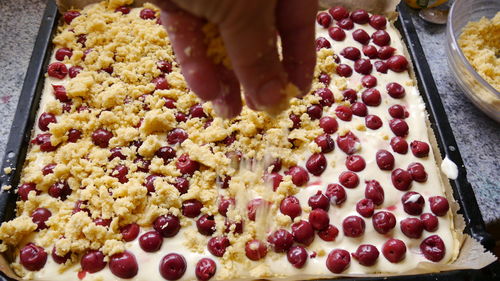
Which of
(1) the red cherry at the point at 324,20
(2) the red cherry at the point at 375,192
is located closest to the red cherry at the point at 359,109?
(2) the red cherry at the point at 375,192

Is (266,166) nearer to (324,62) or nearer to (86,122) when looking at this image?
(324,62)

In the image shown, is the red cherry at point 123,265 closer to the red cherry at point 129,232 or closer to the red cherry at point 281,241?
the red cherry at point 129,232

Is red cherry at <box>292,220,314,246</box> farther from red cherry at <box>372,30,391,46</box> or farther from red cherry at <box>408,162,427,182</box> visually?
red cherry at <box>372,30,391,46</box>

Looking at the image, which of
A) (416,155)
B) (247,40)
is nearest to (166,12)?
(247,40)

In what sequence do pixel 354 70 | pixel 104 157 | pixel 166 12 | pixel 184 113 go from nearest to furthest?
pixel 166 12, pixel 104 157, pixel 184 113, pixel 354 70

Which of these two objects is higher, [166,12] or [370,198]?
[166,12]

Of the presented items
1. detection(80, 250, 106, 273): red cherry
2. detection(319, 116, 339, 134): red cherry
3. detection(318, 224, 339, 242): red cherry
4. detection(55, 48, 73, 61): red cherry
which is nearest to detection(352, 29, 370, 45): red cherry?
detection(319, 116, 339, 134): red cherry
